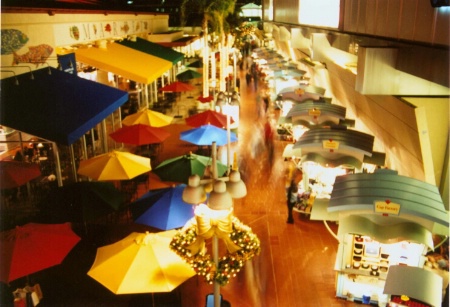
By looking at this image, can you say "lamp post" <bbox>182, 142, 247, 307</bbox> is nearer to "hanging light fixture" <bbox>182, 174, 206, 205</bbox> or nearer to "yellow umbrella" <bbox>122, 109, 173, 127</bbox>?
"hanging light fixture" <bbox>182, 174, 206, 205</bbox>

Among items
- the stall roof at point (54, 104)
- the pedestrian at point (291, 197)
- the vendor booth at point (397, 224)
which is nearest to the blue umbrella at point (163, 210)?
the stall roof at point (54, 104)

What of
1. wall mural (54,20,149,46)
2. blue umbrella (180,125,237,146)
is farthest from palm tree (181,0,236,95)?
blue umbrella (180,125,237,146)

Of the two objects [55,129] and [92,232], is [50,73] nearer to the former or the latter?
[55,129]

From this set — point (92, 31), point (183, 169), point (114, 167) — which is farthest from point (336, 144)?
point (92, 31)

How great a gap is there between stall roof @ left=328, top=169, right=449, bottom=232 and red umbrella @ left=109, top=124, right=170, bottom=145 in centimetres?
801

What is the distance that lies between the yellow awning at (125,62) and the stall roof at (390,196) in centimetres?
1134

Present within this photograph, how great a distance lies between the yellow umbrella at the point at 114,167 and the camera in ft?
36.9

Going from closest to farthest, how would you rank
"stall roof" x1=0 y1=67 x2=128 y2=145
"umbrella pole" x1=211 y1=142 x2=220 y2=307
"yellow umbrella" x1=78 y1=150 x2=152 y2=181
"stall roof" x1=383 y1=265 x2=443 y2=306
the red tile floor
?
"stall roof" x1=383 y1=265 x2=443 y2=306, "umbrella pole" x1=211 y1=142 x2=220 y2=307, the red tile floor, "stall roof" x1=0 y1=67 x2=128 y2=145, "yellow umbrella" x1=78 y1=150 x2=152 y2=181

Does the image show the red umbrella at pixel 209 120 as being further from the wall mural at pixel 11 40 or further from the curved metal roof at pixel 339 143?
Answer: the wall mural at pixel 11 40

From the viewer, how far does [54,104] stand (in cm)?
1055

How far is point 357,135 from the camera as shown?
10.8 m

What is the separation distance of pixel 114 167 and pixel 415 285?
26.5 feet

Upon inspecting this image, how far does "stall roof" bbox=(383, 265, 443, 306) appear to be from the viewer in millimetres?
6039

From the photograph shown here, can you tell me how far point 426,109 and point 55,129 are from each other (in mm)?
8351
